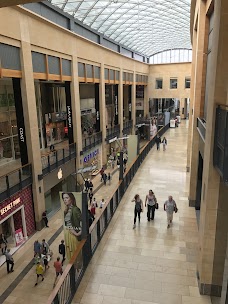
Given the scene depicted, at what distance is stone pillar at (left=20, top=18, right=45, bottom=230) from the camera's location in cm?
1404

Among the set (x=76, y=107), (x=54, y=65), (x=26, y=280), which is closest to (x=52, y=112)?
(x=76, y=107)

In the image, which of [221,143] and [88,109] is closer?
[221,143]

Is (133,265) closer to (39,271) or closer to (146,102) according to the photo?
(39,271)

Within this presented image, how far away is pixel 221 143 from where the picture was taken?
251 inches

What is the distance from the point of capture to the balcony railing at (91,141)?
23.1m

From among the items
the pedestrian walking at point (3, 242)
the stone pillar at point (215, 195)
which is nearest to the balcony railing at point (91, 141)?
the pedestrian walking at point (3, 242)

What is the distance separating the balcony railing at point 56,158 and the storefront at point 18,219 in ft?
6.60

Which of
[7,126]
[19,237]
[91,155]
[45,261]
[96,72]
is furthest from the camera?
[96,72]

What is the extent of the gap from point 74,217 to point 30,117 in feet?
25.4

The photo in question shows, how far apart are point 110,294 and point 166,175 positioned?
1228 centimetres

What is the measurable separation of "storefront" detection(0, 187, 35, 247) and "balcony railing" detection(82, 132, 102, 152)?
8529 millimetres

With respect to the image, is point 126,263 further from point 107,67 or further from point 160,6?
point 160,6

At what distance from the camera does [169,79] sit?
1900 inches

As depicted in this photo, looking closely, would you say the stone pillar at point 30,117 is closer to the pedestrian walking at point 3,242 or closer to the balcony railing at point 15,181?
the balcony railing at point 15,181
